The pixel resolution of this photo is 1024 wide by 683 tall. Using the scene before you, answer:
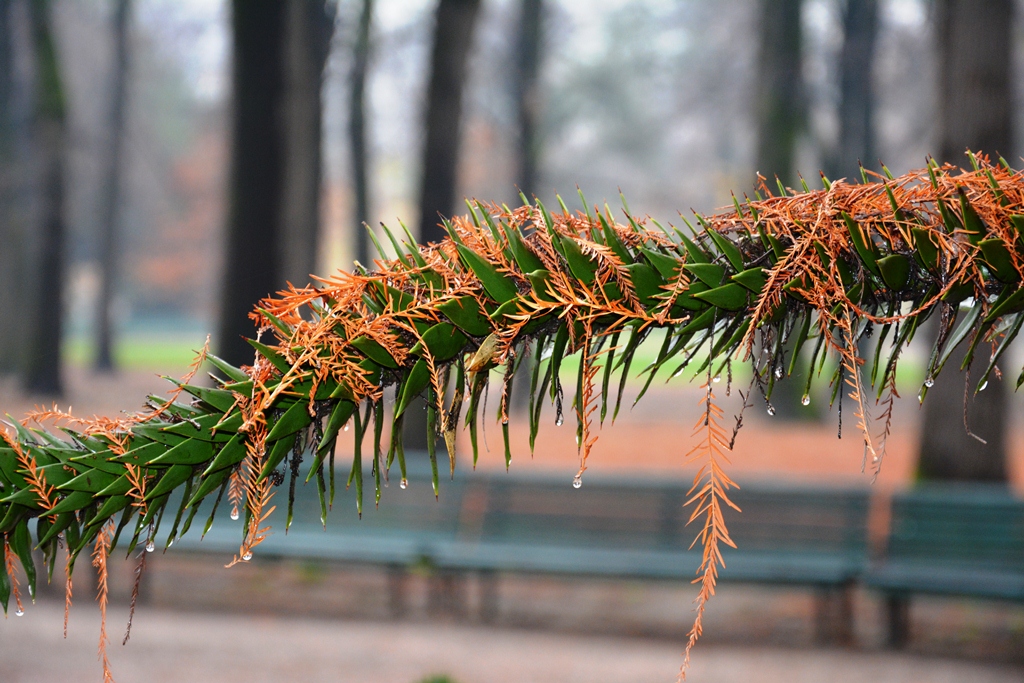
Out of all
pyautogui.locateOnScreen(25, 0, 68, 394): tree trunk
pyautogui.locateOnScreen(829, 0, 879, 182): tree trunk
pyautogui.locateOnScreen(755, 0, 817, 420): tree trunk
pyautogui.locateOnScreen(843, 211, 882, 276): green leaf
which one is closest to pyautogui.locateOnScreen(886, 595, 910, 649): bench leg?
pyautogui.locateOnScreen(843, 211, 882, 276): green leaf

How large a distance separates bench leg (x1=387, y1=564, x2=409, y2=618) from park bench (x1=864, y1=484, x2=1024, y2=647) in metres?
3.48

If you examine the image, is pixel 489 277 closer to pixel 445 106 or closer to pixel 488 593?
pixel 488 593

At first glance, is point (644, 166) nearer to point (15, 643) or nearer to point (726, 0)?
point (726, 0)

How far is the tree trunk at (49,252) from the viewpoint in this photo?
1862 cm

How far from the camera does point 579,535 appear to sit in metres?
7.55

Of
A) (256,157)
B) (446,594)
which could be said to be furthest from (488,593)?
(256,157)

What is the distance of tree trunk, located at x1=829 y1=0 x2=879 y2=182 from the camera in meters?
18.9

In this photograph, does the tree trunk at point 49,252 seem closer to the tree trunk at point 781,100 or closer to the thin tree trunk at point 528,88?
the thin tree trunk at point 528,88

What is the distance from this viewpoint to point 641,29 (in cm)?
3312

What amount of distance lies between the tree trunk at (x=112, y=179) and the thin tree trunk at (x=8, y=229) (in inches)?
128

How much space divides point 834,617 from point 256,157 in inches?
260

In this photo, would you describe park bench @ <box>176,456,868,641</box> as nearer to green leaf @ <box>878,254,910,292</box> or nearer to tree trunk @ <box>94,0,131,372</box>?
green leaf @ <box>878,254,910,292</box>

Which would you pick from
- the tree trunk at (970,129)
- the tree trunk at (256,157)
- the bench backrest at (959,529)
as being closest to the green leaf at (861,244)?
the bench backrest at (959,529)

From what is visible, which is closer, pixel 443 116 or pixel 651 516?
pixel 651 516
